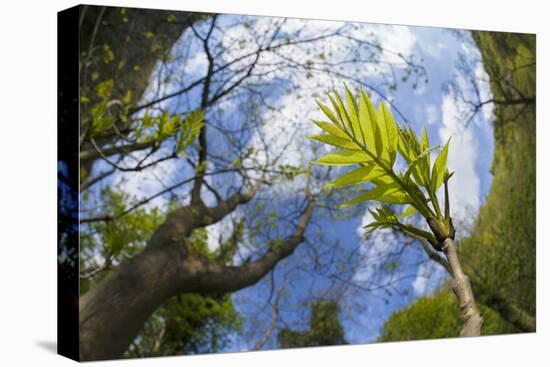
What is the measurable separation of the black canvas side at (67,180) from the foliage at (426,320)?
2080 millimetres

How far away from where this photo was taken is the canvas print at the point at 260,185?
4695 millimetres

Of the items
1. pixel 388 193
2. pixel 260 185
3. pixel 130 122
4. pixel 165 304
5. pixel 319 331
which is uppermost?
pixel 130 122

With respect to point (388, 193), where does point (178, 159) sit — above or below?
above

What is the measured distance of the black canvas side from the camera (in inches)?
181

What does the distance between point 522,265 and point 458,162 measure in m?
0.92

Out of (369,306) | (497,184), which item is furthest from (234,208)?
(497,184)

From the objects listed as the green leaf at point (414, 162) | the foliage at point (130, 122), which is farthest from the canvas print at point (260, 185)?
the green leaf at point (414, 162)

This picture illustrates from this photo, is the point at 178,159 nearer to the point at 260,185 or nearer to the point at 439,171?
the point at 260,185

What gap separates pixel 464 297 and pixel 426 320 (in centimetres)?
467

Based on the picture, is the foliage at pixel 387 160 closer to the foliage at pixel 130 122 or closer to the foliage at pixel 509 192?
the foliage at pixel 130 122

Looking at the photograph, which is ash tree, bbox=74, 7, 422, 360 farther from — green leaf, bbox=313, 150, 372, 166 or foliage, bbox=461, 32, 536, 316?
green leaf, bbox=313, 150, 372, 166

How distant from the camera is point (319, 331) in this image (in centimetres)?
539

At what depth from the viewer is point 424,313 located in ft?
18.7

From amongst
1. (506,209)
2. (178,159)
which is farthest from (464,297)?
(506,209)
